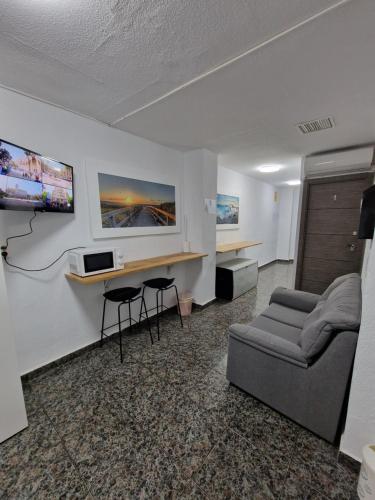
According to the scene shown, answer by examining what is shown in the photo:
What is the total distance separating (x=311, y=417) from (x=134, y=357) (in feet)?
5.58

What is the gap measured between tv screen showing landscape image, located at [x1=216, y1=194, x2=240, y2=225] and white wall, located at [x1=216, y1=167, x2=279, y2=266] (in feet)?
0.46

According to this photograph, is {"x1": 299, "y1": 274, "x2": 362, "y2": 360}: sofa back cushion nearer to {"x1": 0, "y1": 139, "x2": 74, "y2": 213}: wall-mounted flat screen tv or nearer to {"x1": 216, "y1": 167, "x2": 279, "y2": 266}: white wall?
{"x1": 0, "y1": 139, "x2": 74, "y2": 213}: wall-mounted flat screen tv

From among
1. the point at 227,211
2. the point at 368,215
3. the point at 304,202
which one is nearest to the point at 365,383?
the point at 368,215

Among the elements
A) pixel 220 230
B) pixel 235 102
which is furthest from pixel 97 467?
pixel 220 230

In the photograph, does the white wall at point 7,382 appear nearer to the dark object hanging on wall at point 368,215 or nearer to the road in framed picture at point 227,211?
the dark object hanging on wall at point 368,215

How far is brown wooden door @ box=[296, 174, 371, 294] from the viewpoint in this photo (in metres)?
3.27

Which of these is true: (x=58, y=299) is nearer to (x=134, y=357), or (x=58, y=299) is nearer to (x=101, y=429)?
(x=134, y=357)

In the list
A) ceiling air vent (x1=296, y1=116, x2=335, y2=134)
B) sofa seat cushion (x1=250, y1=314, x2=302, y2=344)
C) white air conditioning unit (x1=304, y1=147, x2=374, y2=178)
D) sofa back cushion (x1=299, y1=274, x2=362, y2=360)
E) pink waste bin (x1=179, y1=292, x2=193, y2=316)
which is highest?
ceiling air vent (x1=296, y1=116, x2=335, y2=134)

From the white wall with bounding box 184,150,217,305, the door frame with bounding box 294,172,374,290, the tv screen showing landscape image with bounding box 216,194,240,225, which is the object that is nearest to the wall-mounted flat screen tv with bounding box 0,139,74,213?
the white wall with bounding box 184,150,217,305

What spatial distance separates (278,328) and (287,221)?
19.0ft

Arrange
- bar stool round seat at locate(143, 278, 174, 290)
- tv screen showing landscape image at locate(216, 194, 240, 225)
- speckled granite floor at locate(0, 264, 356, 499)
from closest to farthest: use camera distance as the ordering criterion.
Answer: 1. speckled granite floor at locate(0, 264, 356, 499)
2. bar stool round seat at locate(143, 278, 174, 290)
3. tv screen showing landscape image at locate(216, 194, 240, 225)

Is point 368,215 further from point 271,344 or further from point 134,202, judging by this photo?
point 134,202

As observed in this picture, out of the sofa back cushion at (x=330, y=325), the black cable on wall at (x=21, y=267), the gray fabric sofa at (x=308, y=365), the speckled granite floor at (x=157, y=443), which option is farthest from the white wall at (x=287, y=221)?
the black cable on wall at (x=21, y=267)

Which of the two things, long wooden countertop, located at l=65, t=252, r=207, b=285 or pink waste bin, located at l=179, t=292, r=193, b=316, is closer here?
long wooden countertop, located at l=65, t=252, r=207, b=285
